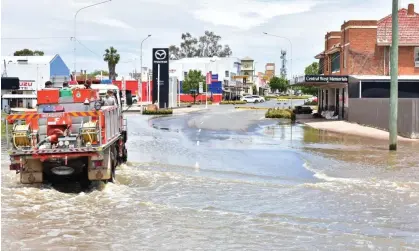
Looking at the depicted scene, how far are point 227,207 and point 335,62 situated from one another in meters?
42.6

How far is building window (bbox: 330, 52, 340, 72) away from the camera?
165ft

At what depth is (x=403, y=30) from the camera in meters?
45.9

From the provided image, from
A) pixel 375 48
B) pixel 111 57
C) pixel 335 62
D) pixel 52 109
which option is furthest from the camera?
pixel 111 57

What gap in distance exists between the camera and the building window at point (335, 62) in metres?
50.4

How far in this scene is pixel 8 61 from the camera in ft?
247

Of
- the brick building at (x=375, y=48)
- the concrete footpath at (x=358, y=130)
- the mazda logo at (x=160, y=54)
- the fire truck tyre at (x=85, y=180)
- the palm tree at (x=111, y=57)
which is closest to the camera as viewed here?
the fire truck tyre at (x=85, y=180)

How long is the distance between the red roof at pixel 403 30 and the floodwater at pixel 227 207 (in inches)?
1088

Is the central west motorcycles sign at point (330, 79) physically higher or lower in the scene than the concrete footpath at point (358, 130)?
higher

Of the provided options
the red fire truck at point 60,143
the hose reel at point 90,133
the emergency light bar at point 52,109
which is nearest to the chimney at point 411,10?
the red fire truck at point 60,143

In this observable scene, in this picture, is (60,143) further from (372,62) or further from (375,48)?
(375,48)

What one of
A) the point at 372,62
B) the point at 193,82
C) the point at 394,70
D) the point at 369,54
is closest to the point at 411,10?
the point at 369,54

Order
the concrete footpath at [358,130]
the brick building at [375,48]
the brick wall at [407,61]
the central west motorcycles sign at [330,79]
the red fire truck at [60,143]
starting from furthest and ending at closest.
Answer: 1. the brick wall at [407,61]
2. the brick building at [375,48]
3. the central west motorcycles sign at [330,79]
4. the concrete footpath at [358,130]
5. the red fire truck at [60,143]

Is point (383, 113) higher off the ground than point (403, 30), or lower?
lower

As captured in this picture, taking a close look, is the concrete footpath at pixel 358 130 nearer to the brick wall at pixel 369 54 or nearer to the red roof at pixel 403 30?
the brick wall at pixel 369 54
